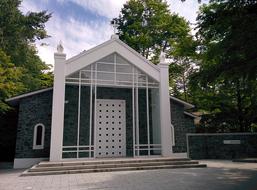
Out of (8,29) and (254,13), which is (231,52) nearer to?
(254,13)

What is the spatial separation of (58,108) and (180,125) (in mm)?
7381

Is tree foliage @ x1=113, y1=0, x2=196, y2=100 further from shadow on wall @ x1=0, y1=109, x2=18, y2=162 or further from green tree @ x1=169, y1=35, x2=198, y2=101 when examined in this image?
shadow on wall @ x1=0, y1=109, x2=18, y2=162

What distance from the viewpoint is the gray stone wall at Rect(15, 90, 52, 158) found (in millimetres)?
10930

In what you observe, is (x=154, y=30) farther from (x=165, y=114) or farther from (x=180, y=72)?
(x=165, y=114)

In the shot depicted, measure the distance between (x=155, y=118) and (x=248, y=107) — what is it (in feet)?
25.7

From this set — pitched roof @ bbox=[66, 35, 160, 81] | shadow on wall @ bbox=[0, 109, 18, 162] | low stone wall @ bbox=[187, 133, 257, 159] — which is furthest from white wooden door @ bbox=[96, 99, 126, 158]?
shadow on wall @ bbox=[0, 109, 18, 162]

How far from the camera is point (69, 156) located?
11.4 m

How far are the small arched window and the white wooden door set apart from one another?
108 inches

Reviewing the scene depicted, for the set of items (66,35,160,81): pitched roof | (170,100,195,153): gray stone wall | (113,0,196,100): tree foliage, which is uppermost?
(113,0,196,100): tree foliage

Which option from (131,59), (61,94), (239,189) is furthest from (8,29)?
(239,189)

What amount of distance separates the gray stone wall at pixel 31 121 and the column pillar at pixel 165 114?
584cm

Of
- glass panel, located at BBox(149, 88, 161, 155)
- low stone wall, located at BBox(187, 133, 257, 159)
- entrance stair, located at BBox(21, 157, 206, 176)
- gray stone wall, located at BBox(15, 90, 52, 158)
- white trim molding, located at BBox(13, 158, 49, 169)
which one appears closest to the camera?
entrance stair, located at BBox(21, 157, 206, 176)

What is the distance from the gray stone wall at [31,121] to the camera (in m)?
10.9

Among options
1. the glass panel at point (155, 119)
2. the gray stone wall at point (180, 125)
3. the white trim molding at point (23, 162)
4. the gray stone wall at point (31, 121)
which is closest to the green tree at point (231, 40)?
the glass panel at point (155, 119)
